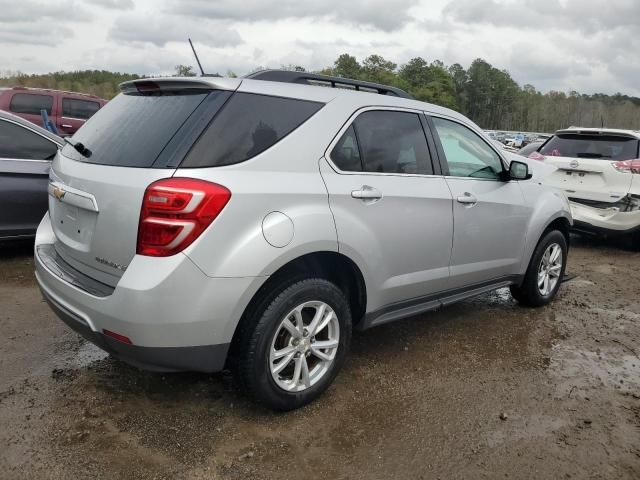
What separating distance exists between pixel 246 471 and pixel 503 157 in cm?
306

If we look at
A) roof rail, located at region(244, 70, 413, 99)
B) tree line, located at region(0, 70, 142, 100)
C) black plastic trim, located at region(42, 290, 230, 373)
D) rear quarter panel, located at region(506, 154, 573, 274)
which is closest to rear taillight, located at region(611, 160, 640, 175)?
rear quarter panel, located at region(506, 154, 573, 274)

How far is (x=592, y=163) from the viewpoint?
710cm

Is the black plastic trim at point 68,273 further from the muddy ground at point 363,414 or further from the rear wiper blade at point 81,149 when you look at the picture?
the muddy ground at point 363,414

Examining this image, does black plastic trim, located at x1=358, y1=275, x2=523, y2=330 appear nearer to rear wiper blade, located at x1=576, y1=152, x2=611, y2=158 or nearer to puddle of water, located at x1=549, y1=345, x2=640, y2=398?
puddle of water, located at x1=549, y1=345, x2=640, y2=398

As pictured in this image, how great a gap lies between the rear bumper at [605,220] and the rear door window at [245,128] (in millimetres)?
5493

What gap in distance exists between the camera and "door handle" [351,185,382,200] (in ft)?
10.0

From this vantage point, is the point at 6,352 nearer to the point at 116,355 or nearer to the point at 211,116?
the point at 116,355

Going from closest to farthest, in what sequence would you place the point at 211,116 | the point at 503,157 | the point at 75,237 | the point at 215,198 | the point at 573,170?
the point at 215,198
the point at 211,116
the point at 75,237
the point at 503,157
the point at 573,170

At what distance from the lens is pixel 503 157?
433cm

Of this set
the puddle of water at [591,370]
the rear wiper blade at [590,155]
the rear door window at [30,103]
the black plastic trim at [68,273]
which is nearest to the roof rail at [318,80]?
the black plastic trim at [68,273]

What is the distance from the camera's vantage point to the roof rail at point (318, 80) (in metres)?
3.11

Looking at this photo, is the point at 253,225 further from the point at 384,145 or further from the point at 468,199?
the point at 468,199

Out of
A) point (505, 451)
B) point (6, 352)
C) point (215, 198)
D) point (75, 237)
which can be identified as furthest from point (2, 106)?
point (505, 451)

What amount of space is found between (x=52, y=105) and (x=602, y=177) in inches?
418
